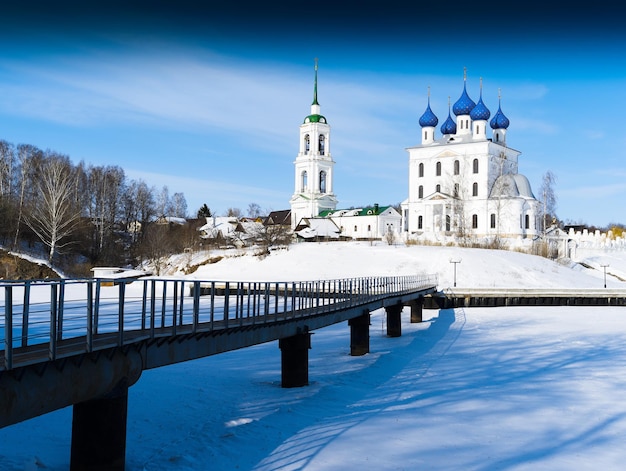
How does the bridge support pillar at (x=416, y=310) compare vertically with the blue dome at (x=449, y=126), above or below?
below

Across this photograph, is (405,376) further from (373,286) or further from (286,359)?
(373,286)

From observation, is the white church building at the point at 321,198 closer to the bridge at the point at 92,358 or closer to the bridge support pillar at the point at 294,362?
Result: the bridge support pillar at the point at 294,362

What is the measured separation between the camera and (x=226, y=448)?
1145cm

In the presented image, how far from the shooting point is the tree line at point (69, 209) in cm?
5000

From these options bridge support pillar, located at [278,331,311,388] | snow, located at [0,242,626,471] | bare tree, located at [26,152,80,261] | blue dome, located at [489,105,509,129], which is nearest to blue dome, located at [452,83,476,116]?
blue dome, located at [489,105,509,129]

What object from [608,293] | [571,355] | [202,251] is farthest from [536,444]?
[202,251]

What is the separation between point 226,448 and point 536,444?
5.67m

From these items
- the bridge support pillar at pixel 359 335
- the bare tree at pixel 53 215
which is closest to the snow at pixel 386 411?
the bridge support pillar at pixel 359 335

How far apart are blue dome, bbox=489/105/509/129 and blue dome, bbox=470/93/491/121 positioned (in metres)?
3.24

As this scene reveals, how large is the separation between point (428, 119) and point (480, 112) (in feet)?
21.4

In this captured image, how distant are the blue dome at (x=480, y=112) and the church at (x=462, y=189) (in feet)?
0.39

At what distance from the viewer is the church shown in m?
71.6

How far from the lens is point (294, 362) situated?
16641 millimetres

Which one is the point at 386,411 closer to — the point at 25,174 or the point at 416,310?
the point at 416,310
